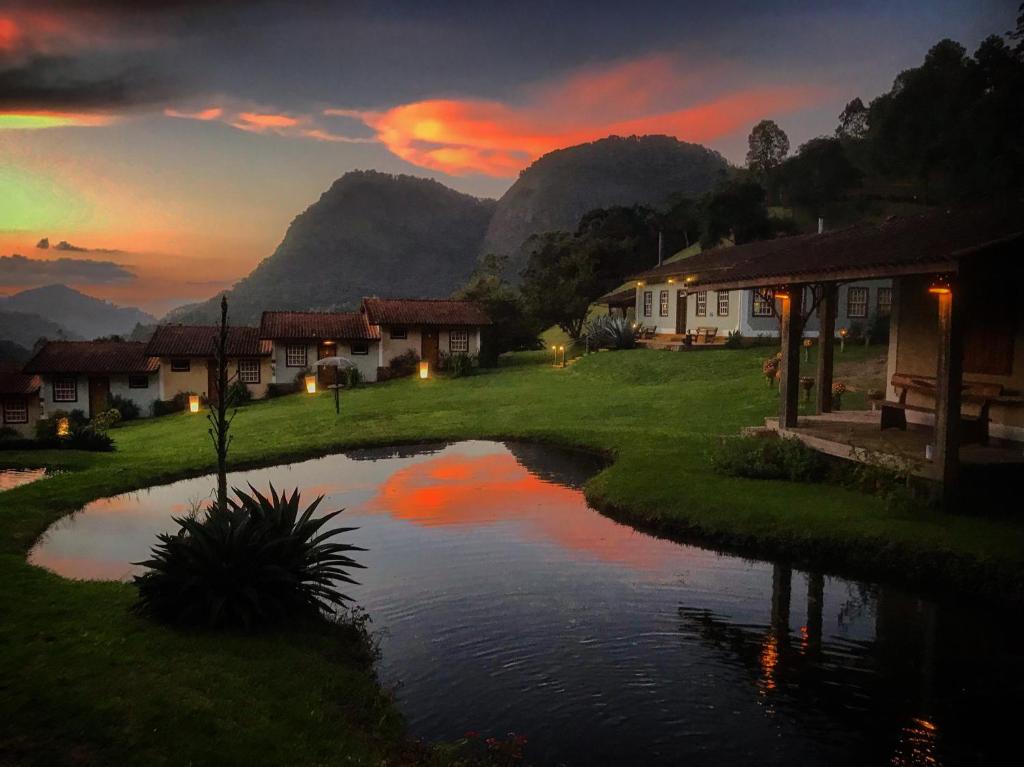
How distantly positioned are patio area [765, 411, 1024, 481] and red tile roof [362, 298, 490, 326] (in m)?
30.9

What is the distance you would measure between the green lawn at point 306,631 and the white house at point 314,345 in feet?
Result: 59.3

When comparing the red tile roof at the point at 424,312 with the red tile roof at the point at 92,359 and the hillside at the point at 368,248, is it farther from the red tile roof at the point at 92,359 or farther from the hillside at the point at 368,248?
the hillside at the point at 368,248

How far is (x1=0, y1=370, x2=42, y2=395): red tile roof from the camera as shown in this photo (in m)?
45.4

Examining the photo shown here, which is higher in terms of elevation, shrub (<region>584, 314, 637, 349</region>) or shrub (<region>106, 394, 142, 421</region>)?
shrub (<region>584, 314, 637, 349</region>)

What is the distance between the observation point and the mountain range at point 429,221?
14250 cm

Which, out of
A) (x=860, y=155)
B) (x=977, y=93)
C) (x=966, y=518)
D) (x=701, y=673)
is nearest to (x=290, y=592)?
(x=701, y=673)

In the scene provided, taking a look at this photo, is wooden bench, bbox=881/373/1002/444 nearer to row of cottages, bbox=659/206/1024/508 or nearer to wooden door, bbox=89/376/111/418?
row of cottages, bbox=659/206/1024/508

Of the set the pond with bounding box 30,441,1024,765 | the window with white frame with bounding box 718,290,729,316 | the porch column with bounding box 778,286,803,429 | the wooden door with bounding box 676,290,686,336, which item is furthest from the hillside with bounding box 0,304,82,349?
the pond with bounding box 30,441,1024,765

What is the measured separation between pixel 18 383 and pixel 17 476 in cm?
3280

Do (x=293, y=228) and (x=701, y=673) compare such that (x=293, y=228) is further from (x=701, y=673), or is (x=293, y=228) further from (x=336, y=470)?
(x=701, y=673)

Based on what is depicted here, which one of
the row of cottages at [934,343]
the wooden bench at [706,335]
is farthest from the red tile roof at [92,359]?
the row of cottages at [934,343]

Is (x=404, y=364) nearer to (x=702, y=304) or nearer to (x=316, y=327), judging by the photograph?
(x=316, y=327)

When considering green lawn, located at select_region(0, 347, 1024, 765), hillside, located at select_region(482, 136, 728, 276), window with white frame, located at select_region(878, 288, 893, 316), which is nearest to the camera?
green lawn, located at select_region(0, 347, 1024, 765)

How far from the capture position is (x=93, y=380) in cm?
4503
